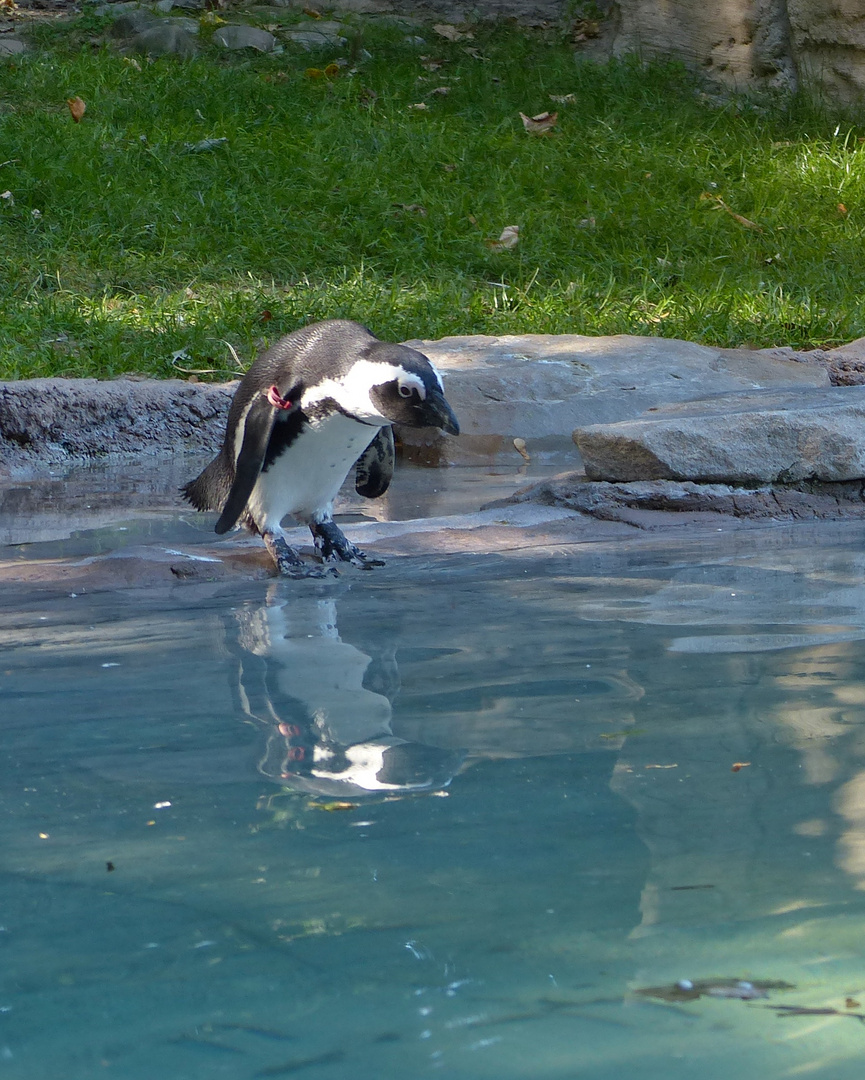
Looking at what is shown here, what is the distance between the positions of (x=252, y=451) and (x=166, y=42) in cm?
791

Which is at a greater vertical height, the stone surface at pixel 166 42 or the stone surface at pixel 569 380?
the stone surface at pixel 166 42

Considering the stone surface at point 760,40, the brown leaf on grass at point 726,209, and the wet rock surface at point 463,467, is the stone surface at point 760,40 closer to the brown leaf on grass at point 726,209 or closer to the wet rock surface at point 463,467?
the brown leaf on grass at point 726,209

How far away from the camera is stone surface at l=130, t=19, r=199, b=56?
33.2 ft

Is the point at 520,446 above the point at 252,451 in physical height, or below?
below

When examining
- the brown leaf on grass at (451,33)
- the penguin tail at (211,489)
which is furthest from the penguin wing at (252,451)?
the brown leaf on grass at (451,33)

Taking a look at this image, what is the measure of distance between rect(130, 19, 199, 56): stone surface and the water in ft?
27.8

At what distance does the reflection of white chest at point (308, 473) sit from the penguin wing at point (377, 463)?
0.28 metres

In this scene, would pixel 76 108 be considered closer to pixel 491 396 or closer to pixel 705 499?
pixel 491 396

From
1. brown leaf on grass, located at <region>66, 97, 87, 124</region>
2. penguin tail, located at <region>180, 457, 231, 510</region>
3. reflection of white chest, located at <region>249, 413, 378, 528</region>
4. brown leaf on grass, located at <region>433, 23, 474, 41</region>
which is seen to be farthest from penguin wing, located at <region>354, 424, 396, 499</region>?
brown leaf on grass, located at <region>433, 23, 474, 41</region>

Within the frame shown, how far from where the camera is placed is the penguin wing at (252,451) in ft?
10.6

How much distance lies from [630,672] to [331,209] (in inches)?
243

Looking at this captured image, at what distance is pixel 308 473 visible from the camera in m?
3.38

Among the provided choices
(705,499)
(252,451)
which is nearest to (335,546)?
(252,451)

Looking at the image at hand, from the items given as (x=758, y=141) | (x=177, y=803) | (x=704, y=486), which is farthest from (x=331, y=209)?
(x=177, y=803)
